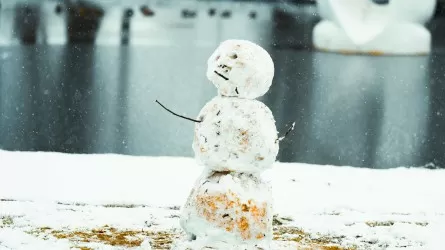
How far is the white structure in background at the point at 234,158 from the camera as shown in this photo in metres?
3.66

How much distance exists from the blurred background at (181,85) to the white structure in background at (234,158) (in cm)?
487

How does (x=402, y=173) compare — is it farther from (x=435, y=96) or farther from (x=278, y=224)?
(x=435, y=96)

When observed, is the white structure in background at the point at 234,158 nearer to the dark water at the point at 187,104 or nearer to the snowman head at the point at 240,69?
the snowman head at the point at 240,69

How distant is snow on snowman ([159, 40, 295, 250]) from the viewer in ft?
12.0

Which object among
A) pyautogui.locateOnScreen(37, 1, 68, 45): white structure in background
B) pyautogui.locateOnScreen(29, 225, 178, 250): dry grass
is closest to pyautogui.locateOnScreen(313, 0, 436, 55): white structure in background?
pyautogui.locateOnScreen(37, 1, 68, 45): white structure in background

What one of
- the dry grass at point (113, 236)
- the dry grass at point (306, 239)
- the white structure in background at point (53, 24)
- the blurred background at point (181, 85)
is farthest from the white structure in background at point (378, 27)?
the dry grass at point (113, 236)

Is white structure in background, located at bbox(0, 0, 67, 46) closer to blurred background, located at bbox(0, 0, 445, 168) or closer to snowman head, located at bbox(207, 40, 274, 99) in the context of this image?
blurred background, located at bbox(0, 0, 445, 168)

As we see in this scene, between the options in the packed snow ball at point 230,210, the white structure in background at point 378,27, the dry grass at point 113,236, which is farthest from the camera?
the white structure in background at point 378,27

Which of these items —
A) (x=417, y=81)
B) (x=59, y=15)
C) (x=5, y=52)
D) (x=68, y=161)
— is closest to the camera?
(x=68, y=161)

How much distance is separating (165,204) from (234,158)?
71.3 inches

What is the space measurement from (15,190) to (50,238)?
1.61 m

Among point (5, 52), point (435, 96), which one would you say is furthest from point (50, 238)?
point (5, 52)

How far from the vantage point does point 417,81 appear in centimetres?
1650

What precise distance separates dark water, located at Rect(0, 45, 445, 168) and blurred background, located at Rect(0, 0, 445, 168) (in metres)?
0.02
